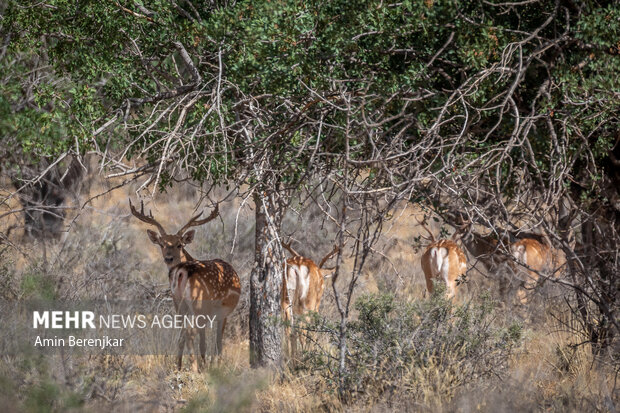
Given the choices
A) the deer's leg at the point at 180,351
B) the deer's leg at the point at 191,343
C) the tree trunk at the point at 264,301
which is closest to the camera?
the tree trunk at the point at 264,301

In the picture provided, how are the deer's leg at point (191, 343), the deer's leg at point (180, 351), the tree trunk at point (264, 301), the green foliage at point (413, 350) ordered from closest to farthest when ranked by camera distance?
1. the green foliage at point (413, 350)
2. the tree trunk at point (264, 301)
3. the deer's leg at point (180, 351)
4. the deer's leg at point (191, 343)

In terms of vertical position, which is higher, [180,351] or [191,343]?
[191,343]

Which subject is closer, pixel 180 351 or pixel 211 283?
pixel 180 351

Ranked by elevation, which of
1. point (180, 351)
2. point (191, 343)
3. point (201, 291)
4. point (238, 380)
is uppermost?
point (201, 291)

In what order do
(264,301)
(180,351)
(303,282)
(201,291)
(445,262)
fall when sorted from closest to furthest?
(264,301) → (180,351) → (201,291) → (303,282) → (445,262)

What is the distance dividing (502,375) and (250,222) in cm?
921

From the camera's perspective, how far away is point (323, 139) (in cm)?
681

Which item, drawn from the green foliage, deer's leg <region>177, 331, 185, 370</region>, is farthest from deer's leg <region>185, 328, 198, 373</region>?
the green foliage

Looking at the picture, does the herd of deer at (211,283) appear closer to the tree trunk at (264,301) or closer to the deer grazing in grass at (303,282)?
the deer grazing in grass at (303,282)

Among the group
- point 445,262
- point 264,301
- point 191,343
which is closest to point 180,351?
point 191,343

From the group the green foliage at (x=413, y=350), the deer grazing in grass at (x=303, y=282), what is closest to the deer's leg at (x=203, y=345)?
the deer grazing in grass at (x=303, y=282)

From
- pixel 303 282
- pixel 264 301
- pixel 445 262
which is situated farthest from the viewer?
pixel 445 262

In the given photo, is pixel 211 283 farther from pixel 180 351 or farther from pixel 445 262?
pixel 445 262

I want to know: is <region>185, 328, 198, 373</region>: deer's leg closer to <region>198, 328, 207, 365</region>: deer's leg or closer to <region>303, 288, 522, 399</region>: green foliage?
<region>198, 328, 207, 365</region>: deer's leg
